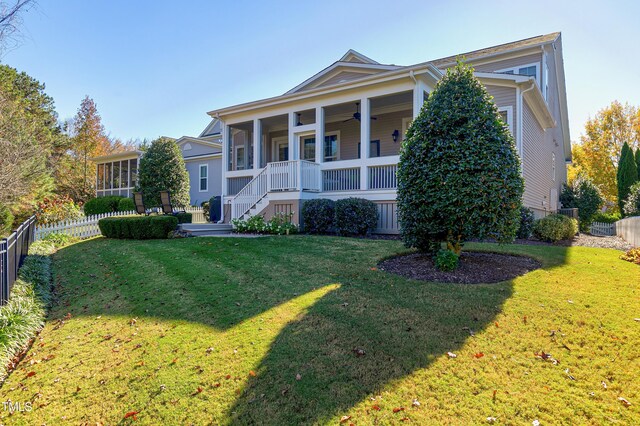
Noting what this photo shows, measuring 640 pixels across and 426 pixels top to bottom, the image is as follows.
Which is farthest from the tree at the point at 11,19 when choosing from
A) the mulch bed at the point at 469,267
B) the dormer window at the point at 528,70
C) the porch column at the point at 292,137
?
the dormer window at the point at 528,70

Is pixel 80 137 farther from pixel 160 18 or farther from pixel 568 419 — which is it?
pixel 568 419

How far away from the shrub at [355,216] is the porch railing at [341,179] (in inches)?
53.7

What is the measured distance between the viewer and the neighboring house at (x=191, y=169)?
21.9 meters

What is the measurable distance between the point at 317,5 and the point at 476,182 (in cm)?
793

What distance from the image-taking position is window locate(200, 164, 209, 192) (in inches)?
872

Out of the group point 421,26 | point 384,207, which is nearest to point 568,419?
point 384,207

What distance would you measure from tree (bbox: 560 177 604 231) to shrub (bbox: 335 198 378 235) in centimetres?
1354

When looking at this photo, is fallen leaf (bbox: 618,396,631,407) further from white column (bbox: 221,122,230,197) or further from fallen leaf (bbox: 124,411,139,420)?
white column (bbox: 221,122,230,197)

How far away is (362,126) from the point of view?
37.4ft

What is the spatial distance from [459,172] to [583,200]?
56.0 feet

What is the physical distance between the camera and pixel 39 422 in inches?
118

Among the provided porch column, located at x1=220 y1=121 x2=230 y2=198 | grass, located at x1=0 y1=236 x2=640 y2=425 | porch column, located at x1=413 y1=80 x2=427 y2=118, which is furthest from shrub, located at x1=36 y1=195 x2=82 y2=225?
porch column, located at x1=413 y1=80 x2=427 y2=118

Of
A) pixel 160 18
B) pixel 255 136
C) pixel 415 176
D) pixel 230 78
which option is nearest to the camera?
pixel 415 176

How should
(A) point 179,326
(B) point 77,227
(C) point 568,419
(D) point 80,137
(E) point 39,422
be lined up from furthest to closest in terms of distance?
(D) point 80,137 < (B) point 77,227 < (A) point 179,326 < (E) point 39,422 < (C) point 568,419
